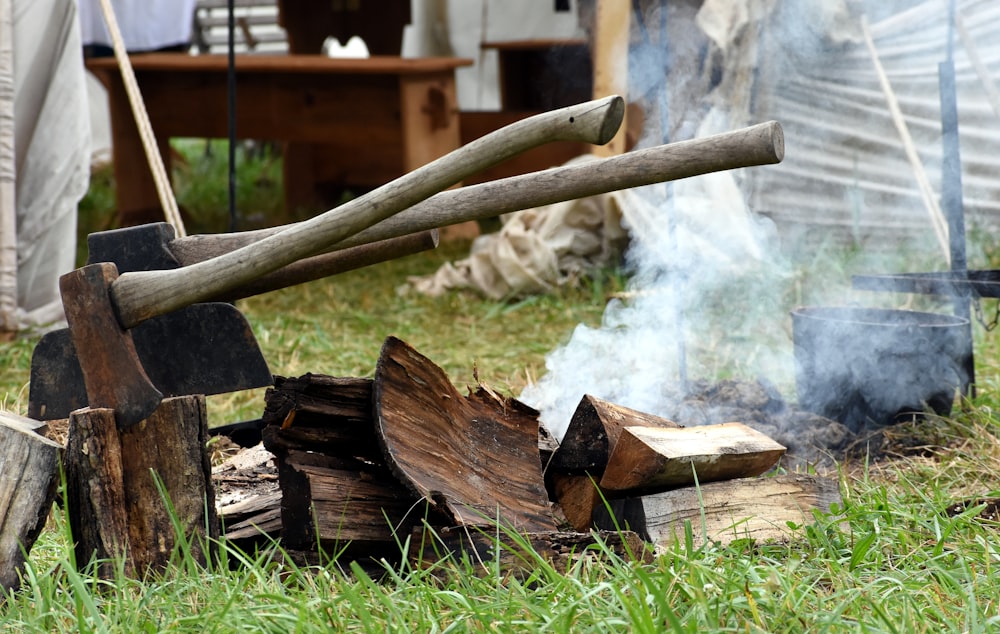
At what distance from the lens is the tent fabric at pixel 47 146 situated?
171 inches

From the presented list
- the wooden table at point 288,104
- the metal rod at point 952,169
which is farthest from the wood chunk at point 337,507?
the wooden table at point 288,104

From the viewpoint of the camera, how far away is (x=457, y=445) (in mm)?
2082

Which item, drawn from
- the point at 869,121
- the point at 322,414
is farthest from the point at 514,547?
the point at 869,121

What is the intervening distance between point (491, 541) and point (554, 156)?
15.8 feet

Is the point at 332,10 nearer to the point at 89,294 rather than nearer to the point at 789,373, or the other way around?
the point at 789,373

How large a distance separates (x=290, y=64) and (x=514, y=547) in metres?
4.79

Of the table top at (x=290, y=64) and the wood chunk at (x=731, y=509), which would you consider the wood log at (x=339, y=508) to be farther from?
the table top at (x=290, y=64)

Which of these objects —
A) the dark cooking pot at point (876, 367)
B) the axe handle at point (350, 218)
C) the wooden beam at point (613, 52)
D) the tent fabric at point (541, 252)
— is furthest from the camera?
the tent fabric at point (541, 252)

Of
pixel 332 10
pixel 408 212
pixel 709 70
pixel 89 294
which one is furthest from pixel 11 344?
pixel 332 10

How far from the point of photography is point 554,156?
6.42 metres

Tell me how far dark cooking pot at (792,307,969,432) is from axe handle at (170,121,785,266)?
4.20 ft

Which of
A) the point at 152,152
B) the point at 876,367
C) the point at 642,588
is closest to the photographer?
the point at 642,588

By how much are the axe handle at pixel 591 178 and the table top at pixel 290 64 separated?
4220mm

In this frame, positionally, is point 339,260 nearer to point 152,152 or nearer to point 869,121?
point 152,152
